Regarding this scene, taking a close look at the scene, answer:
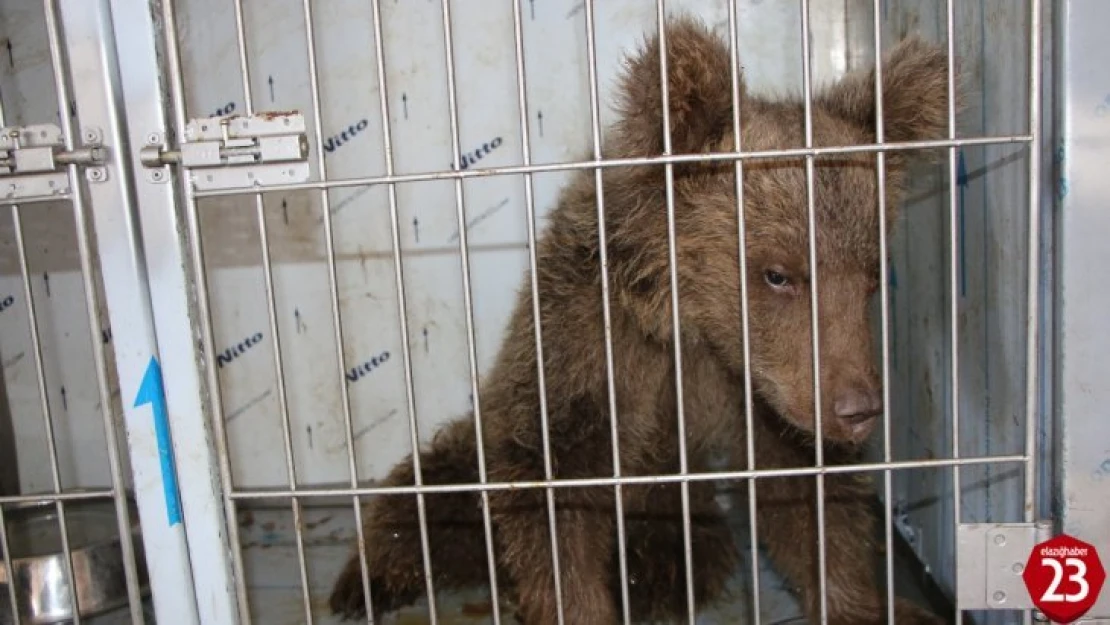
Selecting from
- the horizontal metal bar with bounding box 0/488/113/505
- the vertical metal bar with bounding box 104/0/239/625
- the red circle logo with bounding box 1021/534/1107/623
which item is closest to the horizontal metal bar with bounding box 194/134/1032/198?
the vertical metal bar with bounding box 104/0/239/625

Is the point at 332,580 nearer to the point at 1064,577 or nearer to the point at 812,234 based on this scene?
the point at 812,234

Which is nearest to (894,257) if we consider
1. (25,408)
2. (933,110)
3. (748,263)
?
(933,110)

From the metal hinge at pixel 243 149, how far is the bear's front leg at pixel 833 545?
68.5 inches

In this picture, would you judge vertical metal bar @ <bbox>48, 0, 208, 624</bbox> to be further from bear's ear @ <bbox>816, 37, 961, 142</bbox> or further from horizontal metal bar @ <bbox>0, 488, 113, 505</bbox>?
bear's ear @ <bbox>816, 37, 961, 142</bbox>

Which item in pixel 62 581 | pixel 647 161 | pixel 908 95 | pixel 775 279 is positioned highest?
pixel 908 95

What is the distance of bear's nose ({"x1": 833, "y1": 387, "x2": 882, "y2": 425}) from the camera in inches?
80.2

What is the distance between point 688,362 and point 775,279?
55 centimetres

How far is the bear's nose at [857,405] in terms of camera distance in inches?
80.2

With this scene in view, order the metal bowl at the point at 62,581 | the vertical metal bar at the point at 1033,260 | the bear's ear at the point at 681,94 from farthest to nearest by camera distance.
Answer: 1. the metal bowl at the point at 62,581
2. the bear's ear at the point at 681,94
3. the vertical metal bar at the point at 1033,260

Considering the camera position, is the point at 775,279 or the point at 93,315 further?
the point at 775,279

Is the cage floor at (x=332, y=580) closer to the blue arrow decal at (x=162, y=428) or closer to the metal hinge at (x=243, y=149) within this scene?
the blue arrow decal at (x=162, y=428)

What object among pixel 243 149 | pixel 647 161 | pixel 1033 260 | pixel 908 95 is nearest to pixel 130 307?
pixel 243 149

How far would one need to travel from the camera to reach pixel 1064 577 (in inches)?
74.6

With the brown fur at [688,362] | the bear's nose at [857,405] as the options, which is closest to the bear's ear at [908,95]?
the brown fur at [688,362]
